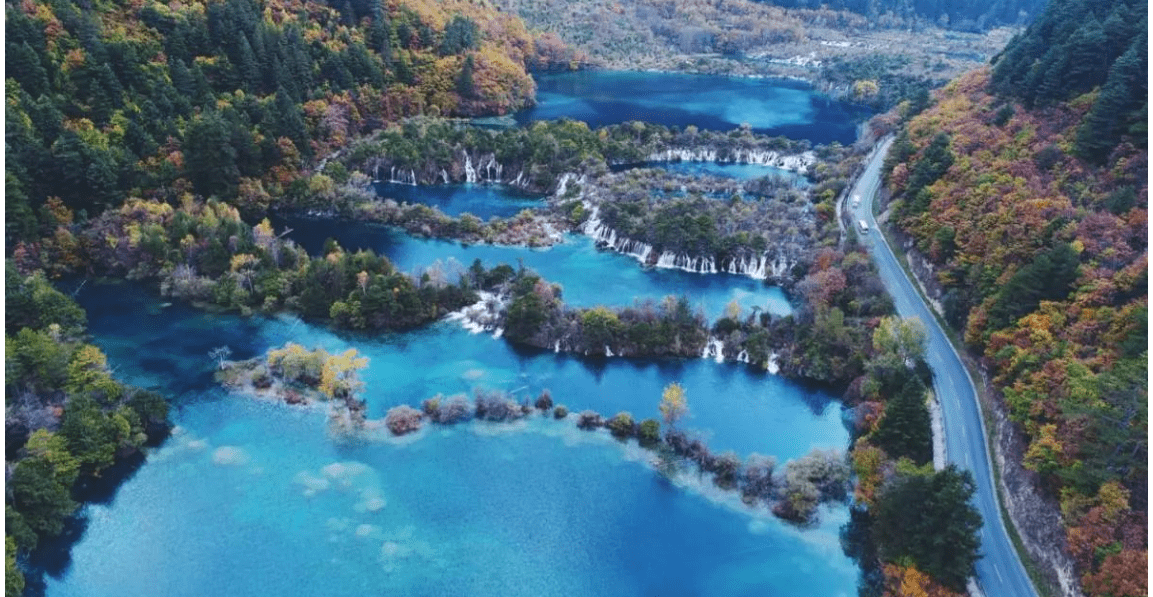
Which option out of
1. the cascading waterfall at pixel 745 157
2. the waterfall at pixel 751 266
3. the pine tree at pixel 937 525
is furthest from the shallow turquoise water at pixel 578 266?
the cascading waterfall at pixel 745 157

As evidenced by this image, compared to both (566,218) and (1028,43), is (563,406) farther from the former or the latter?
(1028,43)

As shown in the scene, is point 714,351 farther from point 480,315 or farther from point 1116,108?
point 1116,108

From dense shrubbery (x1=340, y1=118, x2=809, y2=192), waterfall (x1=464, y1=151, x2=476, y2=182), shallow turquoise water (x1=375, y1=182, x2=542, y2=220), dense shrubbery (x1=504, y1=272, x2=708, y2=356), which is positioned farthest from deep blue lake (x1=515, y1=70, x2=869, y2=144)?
dense shrubbery (x1=504, y1=272, x2=708, y2=356)

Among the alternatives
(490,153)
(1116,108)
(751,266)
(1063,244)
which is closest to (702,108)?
(490,153)

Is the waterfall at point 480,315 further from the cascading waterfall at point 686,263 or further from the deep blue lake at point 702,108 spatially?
the deep blue lake at point 702,108

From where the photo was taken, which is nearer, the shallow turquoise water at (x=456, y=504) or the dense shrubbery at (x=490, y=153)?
the shallow turquoise water at (x=456, y=504)

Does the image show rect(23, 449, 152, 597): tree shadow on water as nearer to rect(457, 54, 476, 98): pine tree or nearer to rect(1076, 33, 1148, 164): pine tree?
rect(1076, 33, 1148, 164): pine tree

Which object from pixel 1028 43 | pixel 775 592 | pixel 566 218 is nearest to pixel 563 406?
pixel 775 592
